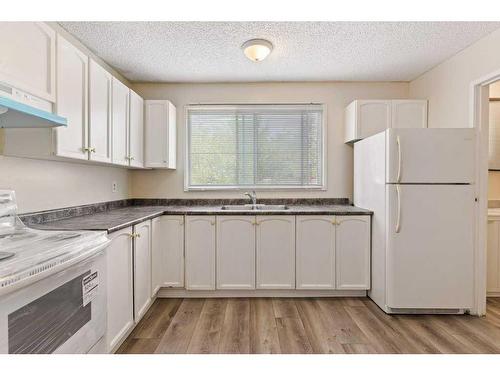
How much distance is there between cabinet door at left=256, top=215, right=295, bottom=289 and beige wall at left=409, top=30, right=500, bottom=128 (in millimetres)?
1851

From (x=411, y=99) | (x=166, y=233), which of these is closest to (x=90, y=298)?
(x=166, y=233)

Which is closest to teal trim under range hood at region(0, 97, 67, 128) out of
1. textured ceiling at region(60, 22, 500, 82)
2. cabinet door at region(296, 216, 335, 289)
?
textured ceiling at region(60, 22, 500, 82)

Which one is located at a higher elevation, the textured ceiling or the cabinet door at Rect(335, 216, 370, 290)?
the textured ceiling

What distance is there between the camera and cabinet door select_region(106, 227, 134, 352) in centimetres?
173

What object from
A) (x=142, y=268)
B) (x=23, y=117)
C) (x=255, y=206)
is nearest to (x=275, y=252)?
(x=255, y=206)

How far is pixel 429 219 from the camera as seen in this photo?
2.37m

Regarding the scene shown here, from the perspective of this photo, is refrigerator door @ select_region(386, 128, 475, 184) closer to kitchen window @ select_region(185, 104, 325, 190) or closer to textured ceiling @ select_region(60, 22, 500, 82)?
textured ceiling @ select_region(60, 22, 500, 82)

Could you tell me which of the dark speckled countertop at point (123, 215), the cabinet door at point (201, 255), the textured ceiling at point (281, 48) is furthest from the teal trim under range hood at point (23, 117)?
the cabinet door at point (201, 255)

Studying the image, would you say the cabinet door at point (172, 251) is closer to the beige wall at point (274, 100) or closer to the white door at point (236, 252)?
the white door at point (236, 252)

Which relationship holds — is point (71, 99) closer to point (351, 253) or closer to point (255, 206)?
point (255, 206)

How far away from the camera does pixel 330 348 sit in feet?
6.37

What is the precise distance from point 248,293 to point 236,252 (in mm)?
434

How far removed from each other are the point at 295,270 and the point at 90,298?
186cm
